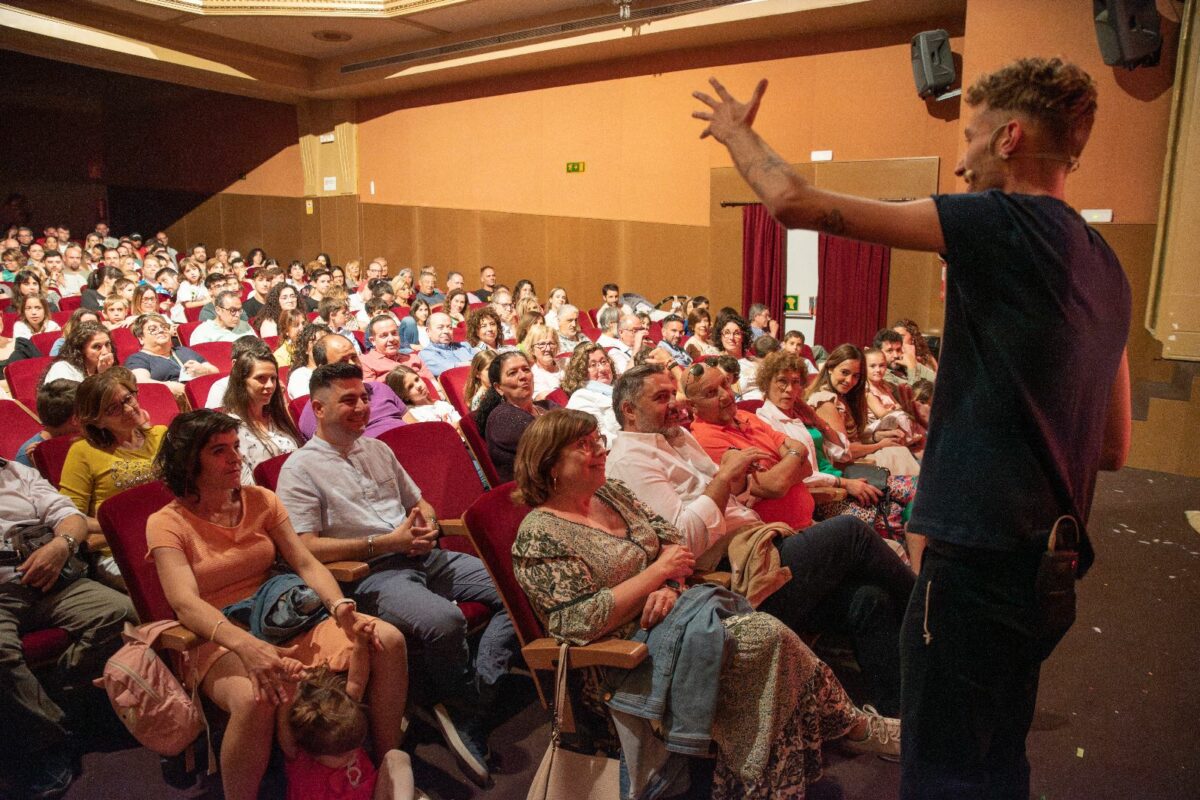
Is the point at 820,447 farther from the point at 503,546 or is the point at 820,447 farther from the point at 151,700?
the point at 151,700

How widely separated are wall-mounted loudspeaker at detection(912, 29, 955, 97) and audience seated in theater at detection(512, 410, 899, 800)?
6135mm

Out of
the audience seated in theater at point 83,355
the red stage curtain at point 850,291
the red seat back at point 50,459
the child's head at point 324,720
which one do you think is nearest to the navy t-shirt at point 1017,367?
the child's head at point 324,720

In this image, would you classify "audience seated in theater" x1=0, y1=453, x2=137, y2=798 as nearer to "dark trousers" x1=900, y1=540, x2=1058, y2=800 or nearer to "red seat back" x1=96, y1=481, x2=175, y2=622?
"red seat back" x1=96, y1=481, x2=175, y2=622

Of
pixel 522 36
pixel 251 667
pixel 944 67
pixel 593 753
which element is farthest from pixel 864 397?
pixel 522 36

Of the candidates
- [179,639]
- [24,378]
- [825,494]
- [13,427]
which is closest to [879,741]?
[825,494]

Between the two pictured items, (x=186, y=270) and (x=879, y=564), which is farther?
(x=186, y=270)

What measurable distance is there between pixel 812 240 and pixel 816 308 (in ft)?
2.15

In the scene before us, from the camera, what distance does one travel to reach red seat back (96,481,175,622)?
207 centimetres

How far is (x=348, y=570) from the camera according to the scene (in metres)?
2.22

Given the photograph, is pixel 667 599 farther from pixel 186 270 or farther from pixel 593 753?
pixel 186 270

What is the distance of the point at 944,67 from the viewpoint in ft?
22.7

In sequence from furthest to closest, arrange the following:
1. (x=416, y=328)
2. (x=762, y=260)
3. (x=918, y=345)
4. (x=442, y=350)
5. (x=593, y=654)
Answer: (x=762, y=260), (x=416, y=328), (x=918, y=345), (x=442, y=350), (x=593, y=654)

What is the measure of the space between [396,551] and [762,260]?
6.56 m

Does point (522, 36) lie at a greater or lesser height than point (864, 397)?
greater
